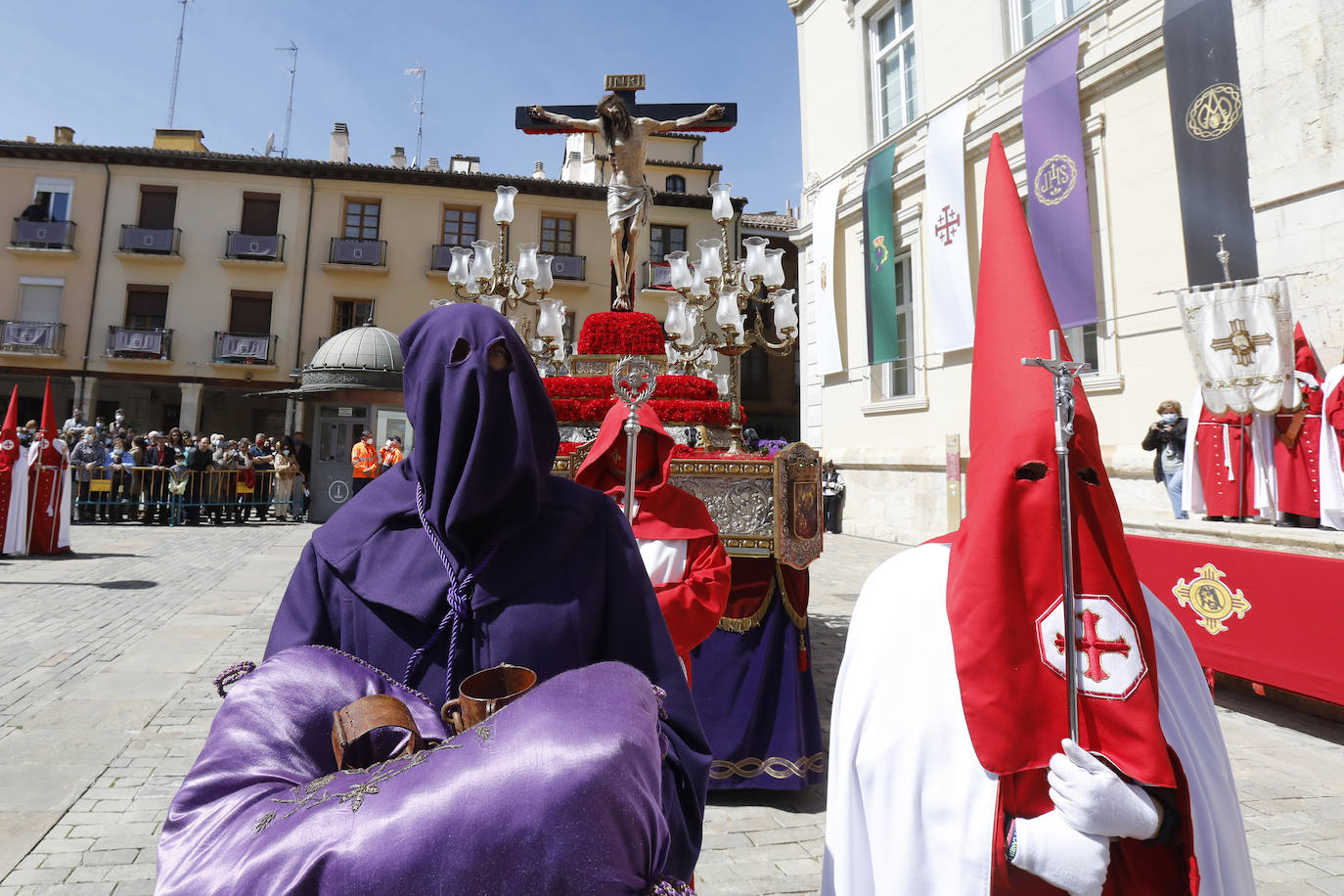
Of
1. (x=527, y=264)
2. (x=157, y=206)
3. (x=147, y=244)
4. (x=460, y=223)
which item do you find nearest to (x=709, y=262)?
(x=527, y=264)

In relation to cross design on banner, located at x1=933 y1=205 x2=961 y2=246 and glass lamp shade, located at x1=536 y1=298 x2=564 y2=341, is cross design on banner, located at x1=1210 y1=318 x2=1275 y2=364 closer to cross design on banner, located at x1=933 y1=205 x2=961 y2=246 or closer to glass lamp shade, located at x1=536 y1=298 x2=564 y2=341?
glass lamp shade, located at x1=536 y1=298 x2=564 y2=341

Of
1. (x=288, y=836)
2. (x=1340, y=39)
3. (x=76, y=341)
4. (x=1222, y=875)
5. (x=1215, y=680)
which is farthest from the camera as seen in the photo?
(x=76, y=341)

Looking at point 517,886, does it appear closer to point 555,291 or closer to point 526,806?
point 526,806

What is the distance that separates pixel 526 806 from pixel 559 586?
60cm

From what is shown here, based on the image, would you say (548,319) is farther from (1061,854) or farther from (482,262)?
(1061,854)

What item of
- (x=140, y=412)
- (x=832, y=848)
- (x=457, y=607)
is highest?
A: (x=140, y=412)

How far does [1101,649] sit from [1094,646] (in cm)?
1

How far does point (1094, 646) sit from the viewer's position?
4.09 ft

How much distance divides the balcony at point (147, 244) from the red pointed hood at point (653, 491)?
2553 centimetres

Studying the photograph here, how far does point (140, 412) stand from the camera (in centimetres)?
2462

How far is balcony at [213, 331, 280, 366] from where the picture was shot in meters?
22.2

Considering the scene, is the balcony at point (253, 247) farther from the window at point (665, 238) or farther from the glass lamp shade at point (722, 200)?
the glass lamp shade at point (722, 200)

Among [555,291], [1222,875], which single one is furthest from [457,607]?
[555,291]

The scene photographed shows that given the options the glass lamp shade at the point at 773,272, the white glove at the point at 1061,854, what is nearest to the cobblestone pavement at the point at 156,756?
the white glove at the point at 1061,854
